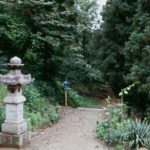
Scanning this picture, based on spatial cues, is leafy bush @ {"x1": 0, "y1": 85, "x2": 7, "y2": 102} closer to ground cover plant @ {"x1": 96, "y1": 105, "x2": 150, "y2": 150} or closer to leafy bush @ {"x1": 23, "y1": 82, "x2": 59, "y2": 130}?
leafy bush @ {"x1": 23, "y1": 82, "x2": 59, "y2": 130}

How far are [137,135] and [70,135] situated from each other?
2157 mm

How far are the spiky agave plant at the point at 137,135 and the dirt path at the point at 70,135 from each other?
60 centimetres

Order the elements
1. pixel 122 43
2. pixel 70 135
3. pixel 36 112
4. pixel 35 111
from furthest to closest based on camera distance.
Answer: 1. pixel 122 43
2. pixel 35 111
3. pixel 36 112
4. pixel 70 135

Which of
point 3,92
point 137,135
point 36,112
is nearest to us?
point 137,135

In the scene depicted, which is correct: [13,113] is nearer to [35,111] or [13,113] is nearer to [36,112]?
[36,112]

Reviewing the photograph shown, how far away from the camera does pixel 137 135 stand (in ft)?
26.3

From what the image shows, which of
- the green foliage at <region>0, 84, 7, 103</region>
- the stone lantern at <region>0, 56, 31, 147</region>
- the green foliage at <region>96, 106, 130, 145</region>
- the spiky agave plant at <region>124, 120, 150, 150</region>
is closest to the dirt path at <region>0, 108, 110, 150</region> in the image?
the green foliage at <region>96, 106, 130, 145</region>

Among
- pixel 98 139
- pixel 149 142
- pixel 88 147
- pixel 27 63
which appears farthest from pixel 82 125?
pixel 27 63

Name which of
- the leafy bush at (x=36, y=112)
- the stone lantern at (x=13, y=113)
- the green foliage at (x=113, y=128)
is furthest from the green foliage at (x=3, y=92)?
the green foliage at (x=113, y=128)

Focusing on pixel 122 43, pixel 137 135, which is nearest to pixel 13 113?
pixel 137 135

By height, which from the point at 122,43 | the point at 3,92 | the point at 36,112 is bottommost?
the point at 36,112

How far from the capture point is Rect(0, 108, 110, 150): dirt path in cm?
834

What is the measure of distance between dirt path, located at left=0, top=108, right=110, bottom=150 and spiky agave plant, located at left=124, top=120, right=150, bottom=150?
0.60 m

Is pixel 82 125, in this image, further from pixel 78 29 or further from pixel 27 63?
pixel 78 29
